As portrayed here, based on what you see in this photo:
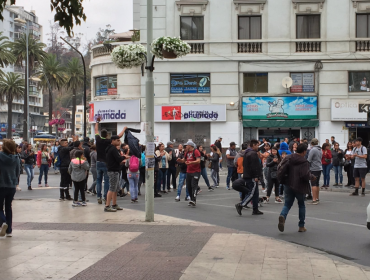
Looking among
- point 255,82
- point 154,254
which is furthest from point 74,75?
point 154,254

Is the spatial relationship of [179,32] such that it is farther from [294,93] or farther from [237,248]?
[237,248]

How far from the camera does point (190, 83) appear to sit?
33812 millimetres

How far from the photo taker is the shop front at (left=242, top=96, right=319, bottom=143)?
33.0 meters

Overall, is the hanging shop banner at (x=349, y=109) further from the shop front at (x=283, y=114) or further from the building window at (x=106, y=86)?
the building window at (x=106, y=86)

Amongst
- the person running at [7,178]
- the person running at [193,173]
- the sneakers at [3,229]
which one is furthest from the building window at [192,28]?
the sneakers at [3,229]

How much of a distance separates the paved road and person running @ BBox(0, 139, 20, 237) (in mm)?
4522

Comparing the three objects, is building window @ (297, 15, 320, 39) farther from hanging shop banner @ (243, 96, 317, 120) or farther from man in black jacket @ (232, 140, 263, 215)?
man in black jacket @ (232, 140, 263, 215)

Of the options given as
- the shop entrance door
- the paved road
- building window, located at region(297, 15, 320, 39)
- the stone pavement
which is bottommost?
the paved road

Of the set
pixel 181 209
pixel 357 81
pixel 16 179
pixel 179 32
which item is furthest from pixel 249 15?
pixel 16 179

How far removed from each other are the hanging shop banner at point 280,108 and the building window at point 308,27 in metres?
3.82

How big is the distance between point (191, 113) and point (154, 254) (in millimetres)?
25074

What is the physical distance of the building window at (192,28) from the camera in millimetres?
33719

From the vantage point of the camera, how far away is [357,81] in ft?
108

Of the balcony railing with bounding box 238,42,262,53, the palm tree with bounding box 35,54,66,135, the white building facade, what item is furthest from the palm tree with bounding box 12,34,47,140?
the balcony railing with bounding box 238,42,262,53
